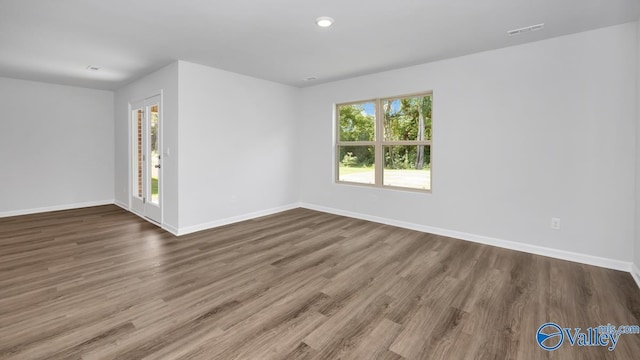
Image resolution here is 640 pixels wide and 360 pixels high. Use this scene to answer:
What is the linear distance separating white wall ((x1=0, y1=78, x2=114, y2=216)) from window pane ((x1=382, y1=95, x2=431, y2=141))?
578 cm

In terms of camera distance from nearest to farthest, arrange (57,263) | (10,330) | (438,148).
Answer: (10,330) → (57,263) → (438,148)

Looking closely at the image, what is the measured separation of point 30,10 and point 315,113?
13.3 ft

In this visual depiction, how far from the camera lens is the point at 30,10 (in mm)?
2641

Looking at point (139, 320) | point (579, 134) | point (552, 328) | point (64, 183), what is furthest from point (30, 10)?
point (579, 134)

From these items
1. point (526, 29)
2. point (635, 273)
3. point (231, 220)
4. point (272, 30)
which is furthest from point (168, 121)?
point (635, 273)

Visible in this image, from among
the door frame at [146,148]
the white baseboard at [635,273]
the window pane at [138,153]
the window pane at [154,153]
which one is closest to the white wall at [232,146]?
the door frame at [146,148]

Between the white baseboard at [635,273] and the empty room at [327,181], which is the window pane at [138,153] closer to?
the empty room at [327,181]

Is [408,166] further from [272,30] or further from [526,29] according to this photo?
[272,30]

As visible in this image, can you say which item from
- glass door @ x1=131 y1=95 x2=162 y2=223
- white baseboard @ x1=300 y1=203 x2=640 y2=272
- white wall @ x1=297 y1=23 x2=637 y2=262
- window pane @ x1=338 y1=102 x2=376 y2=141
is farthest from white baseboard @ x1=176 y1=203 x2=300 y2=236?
white wall @ x1=297 y1=23 x2=637 y2=262

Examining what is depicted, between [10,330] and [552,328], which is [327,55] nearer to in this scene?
[552,328]

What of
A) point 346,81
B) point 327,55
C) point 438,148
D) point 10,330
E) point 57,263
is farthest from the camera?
point 346,81

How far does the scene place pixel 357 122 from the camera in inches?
214

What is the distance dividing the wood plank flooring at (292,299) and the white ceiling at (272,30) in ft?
7.95

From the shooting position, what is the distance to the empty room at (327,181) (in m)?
2.14
